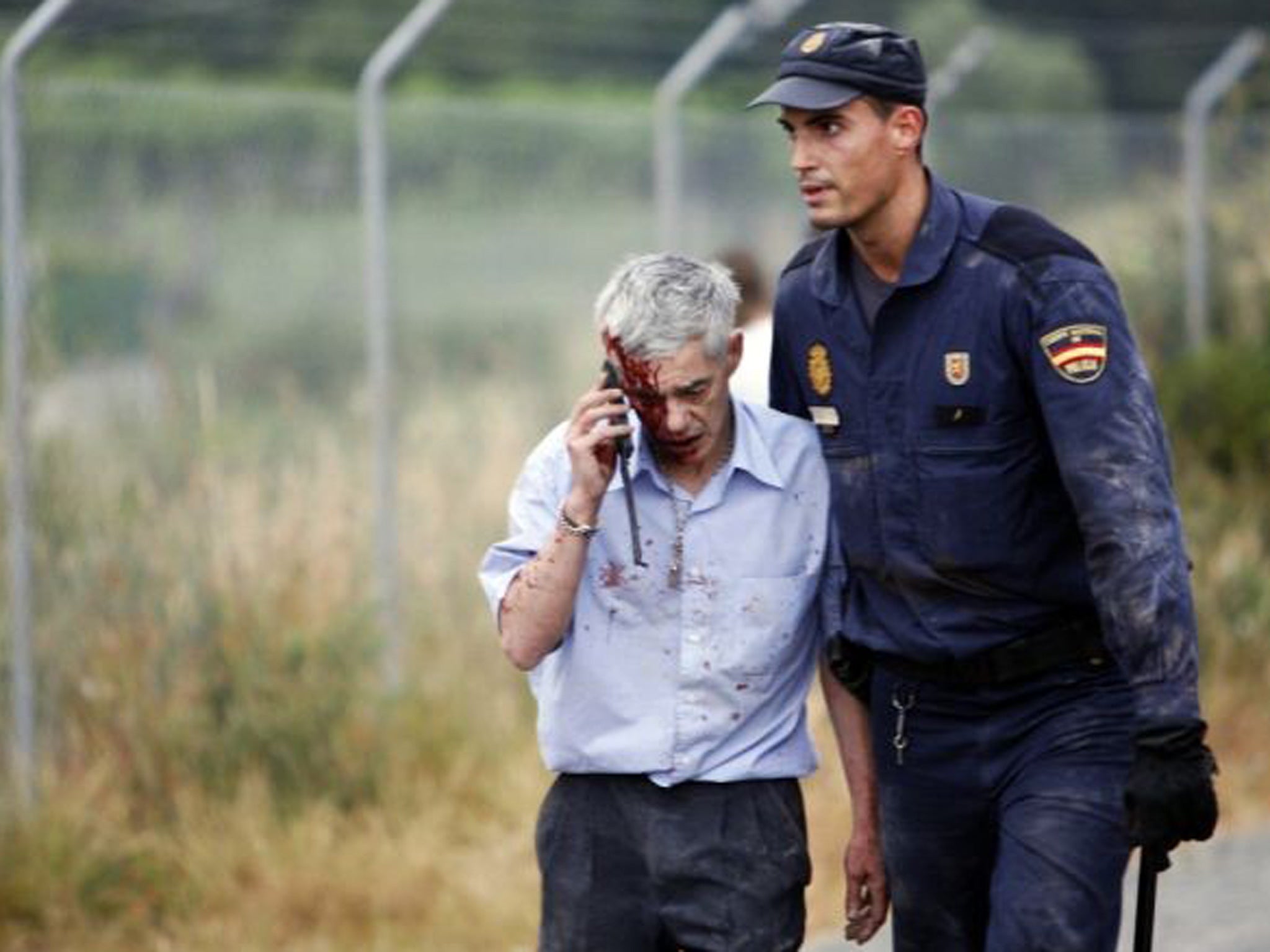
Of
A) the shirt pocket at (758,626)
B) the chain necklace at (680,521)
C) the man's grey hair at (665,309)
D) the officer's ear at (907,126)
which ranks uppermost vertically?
the officer's ear at (907,126)

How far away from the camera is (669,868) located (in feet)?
15.6

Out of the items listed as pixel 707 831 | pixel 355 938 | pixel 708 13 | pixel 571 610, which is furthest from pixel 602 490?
pixel 708 13

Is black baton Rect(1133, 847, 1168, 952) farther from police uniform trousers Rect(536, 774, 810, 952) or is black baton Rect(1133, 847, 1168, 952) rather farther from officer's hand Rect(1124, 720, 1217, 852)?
police uniform trousers Rect(536, 774, 810, 952)

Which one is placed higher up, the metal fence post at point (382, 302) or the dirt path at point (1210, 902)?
the metal fence post at point (382, 302)

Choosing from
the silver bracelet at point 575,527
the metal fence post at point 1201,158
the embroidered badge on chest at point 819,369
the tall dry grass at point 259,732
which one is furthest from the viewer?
the metal fence post at point 1201,158

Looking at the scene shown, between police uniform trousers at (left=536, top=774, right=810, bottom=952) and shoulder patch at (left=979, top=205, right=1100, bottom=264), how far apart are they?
3.26ft

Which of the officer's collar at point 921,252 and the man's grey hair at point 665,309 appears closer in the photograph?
the man's grey hair at point 665,309

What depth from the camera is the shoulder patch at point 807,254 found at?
510cm

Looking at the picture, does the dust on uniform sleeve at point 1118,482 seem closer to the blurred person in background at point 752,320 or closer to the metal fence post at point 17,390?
the blurred person in background at point 752,320

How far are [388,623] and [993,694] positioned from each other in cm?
432

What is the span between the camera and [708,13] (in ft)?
36.1

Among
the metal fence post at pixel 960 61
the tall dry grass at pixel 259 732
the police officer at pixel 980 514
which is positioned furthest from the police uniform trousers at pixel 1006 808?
the metal fence post at pixel 960 61

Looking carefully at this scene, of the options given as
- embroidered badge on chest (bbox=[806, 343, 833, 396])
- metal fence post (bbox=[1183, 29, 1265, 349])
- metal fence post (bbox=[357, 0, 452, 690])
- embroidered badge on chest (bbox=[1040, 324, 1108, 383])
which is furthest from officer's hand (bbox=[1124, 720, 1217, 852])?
metal fence post (bbox=[1183, 29, 1265, 349])

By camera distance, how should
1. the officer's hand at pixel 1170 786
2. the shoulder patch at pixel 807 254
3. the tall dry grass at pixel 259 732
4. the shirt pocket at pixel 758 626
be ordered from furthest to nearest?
the tall dry grass at pixel 259 732
the shoulder patch at pixel 807 254
the shirt pocket at pixel 758 626
the officer's hand at pixel 1170 786
